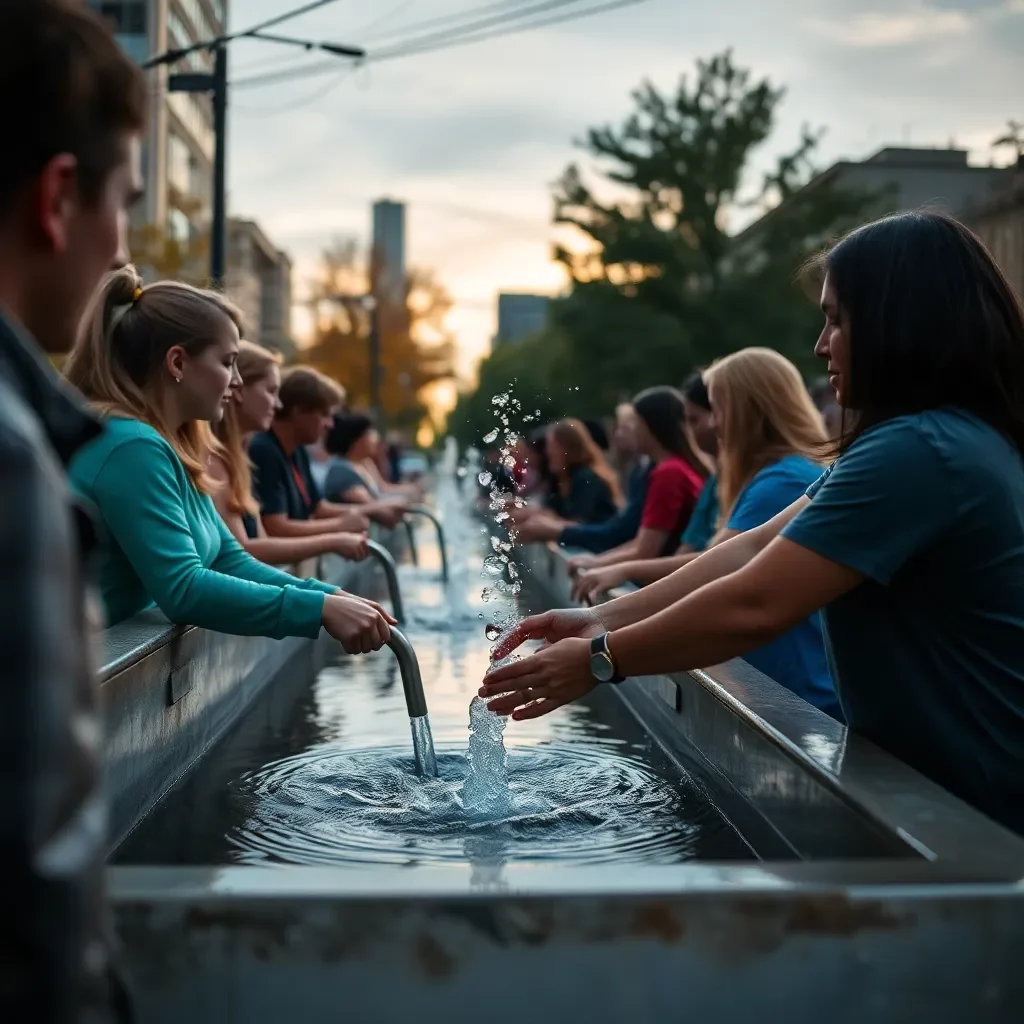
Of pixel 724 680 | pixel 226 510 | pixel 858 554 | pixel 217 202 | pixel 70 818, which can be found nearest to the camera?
pixel 70 818

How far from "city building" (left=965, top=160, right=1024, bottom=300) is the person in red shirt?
38.6 m

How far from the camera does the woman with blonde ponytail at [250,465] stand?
6.85 meters

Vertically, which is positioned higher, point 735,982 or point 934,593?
point 934,593

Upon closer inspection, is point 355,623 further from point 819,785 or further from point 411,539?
point 411,539

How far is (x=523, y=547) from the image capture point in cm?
1442

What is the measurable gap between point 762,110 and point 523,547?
1428 inches

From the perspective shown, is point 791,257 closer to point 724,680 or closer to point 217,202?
point 217,202

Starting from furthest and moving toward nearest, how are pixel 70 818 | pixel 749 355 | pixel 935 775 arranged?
pixel 749 355 < pixel 935 775 < pixel 70 818

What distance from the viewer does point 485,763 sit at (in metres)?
4.71

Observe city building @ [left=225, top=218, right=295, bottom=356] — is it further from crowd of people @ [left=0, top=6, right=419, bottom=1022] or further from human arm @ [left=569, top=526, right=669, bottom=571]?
crowd of people @ [left=0, top=6, right=419, bottom=1022]

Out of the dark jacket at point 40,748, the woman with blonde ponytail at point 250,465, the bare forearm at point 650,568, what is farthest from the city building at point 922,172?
the dark jacket at point 40,748

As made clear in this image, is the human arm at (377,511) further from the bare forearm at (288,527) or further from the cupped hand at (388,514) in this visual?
the bare forearm at (288,527)

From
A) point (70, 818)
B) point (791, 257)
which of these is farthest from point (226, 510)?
point (791, 257)

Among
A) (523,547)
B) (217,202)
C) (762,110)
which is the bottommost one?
(523,547)
